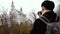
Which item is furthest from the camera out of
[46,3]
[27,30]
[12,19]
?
[12,19]

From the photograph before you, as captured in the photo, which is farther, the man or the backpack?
the man

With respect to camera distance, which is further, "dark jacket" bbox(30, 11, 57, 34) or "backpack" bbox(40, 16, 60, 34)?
"dark jacket" bbox(30, 11, 57, 34)

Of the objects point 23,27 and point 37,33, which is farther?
point 23,27

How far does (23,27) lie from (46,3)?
11.5 metres

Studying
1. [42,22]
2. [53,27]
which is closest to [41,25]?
[42,22]

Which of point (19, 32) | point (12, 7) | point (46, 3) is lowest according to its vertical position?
point (19, 32)

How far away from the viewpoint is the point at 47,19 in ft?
16.1

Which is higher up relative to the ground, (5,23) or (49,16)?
(49,16)

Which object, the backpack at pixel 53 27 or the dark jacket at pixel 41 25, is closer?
the backpack at pixel 53 27

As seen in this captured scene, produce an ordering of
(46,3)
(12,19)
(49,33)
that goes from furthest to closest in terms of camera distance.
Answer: (12,19) < (46,3) < (49,33)

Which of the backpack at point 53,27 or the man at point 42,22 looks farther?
the man at point 42,22

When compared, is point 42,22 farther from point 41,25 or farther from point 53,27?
point 53,27

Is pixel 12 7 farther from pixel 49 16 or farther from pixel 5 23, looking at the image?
pixel 49 16

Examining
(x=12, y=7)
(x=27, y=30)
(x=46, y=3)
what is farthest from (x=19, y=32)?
(x=46, y=3)
